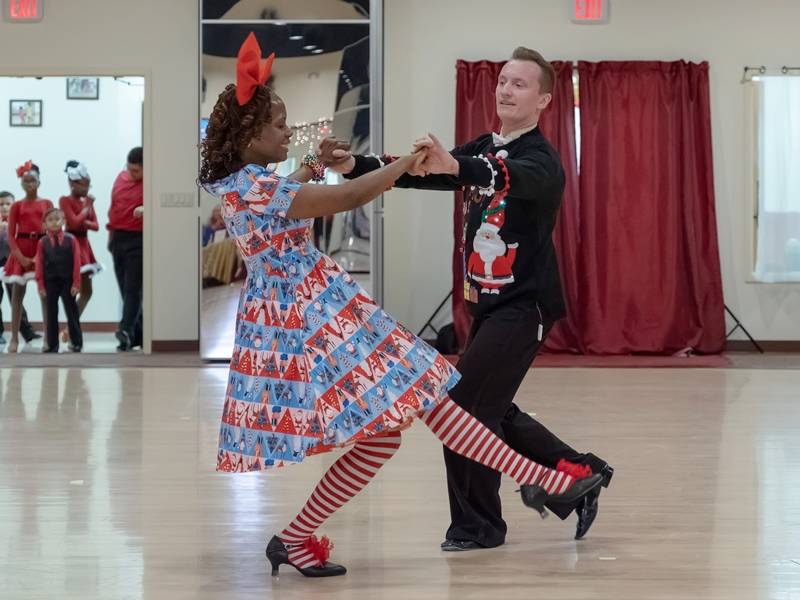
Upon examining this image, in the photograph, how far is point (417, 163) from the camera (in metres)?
2.78

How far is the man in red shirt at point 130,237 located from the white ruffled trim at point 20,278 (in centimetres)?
73

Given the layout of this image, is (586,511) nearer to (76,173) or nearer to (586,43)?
(586,43)

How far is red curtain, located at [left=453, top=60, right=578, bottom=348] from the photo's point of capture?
8.69 meters

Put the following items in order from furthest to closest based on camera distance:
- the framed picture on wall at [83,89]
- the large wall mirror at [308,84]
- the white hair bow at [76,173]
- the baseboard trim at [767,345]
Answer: the framed picture on wall at [83,89], the white hair bow at [76,173], the baseboard trim at [767,345], the large wall mirror at [308,84]

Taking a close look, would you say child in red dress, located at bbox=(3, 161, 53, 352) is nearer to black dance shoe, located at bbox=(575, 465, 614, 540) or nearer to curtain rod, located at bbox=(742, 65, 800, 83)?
curtain rod, located at bbox=(742, 65, 800, 83)

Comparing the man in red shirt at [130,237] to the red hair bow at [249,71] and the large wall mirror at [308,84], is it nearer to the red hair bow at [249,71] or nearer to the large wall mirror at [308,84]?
the large wall mirror at [308,84]

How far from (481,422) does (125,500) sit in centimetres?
139

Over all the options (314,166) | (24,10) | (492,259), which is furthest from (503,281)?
(24,10)

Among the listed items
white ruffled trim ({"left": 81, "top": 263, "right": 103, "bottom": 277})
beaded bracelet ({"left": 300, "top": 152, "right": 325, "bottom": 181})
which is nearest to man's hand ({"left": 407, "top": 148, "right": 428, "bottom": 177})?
beaded bracelet ({"left": 300, "top": 152, "right": 325, "bottom": 181})

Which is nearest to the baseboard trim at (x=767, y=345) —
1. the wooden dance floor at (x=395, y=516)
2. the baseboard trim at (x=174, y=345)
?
the wooden dance floor at (x=395, y=516)

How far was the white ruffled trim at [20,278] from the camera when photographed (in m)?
9.32

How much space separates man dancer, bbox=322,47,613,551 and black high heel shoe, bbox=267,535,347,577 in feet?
1.23

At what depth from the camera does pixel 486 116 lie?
8703mm

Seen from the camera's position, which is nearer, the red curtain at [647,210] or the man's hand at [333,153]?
the man's hand at [333,153]
